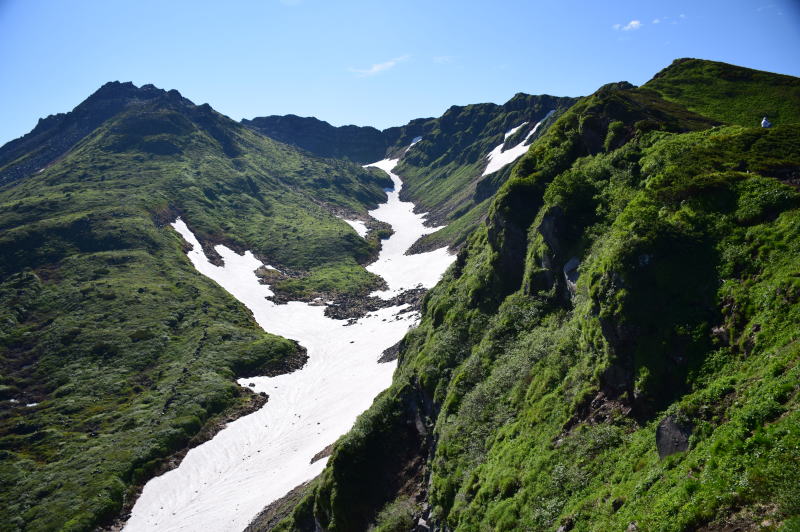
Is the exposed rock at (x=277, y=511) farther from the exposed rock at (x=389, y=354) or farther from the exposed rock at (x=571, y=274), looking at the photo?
the exposed rock at (x=571, y=274)

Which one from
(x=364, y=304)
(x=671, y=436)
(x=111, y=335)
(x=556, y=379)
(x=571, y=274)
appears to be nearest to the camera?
(x=671, y=436)

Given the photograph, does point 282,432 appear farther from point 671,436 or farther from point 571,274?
point 671,436

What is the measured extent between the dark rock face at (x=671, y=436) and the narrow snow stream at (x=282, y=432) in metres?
44.3

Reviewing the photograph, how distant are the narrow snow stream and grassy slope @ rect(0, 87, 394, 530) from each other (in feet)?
18.2

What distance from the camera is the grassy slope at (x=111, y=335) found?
62816 millimetres

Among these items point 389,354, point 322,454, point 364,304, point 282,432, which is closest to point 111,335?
point 282,432

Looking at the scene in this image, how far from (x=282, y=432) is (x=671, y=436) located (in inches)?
2461

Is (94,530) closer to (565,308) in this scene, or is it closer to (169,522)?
(169,522)

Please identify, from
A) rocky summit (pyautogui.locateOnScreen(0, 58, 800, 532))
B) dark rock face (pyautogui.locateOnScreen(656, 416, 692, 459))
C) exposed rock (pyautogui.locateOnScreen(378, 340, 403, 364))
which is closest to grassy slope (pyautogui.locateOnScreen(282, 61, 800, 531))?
rocky summit (pyautogui.locateOnScreen(0, 58, 800, 532))

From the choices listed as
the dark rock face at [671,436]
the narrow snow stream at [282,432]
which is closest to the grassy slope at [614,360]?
the dark rock face at [671,436]

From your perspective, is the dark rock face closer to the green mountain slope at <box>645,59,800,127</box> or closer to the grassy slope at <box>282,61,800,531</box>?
the grassy slope at <box>282,61,800,531</box>

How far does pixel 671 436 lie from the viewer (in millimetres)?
13805

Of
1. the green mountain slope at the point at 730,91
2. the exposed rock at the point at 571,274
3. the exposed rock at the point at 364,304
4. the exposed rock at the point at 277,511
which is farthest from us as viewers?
the exposed rock at the point at 364,304

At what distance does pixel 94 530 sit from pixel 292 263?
108 meters
